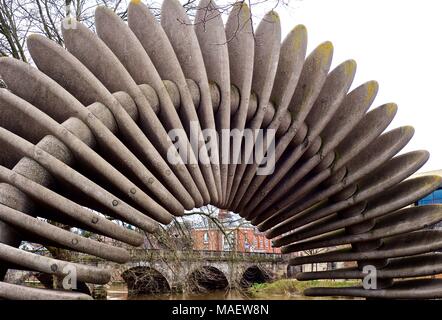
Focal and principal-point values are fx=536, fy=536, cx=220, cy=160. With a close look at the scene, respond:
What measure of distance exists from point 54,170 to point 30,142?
0.60 metres

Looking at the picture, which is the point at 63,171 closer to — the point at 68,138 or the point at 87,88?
the point at 68,138

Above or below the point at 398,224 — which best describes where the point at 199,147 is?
above

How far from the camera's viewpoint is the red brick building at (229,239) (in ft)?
47.8

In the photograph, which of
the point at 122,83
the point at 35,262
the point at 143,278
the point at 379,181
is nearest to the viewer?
the point at 35,262

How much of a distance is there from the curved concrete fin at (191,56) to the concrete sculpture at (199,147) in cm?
2

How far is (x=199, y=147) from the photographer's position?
5695mm

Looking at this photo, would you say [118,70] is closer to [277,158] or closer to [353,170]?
[277,158]

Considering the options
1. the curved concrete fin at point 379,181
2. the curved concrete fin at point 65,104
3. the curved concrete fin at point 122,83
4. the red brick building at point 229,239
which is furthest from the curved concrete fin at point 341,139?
the red brick building at point 229,239

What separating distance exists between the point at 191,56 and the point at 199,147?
106 centimetres

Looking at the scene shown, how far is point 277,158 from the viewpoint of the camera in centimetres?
628

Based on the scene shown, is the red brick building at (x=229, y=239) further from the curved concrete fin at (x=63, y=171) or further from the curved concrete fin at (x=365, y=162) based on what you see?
the curved concrete fin at (x=63, y=171)

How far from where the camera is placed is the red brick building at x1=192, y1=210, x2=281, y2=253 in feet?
47.8

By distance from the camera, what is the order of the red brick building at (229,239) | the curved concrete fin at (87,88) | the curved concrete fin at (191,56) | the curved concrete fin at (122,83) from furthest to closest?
the red brick building at (229,239) → the curved concrete fin at (191,56) → the curved concrete fin at (122,83) → the curved concrete fin at (87,88)

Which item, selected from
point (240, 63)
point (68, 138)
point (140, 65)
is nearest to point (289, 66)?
point (240, 63)
